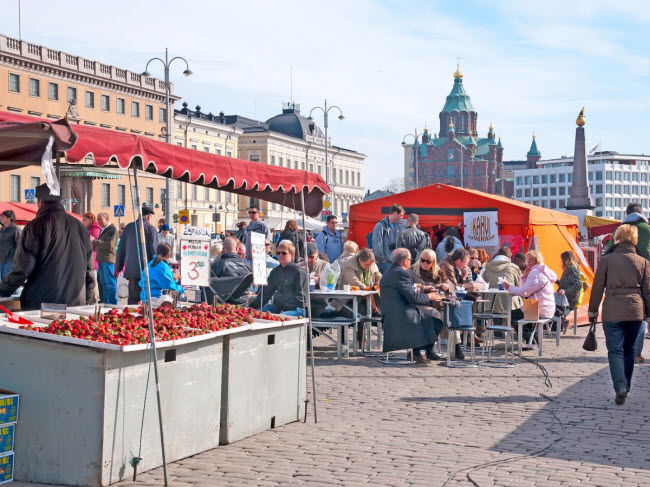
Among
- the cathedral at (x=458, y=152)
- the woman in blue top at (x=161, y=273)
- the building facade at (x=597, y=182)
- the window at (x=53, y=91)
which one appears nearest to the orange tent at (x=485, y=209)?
the woman in blue top at (x=161, y=273)

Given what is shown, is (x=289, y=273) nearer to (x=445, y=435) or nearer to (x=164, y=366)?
(x=445, y=435)

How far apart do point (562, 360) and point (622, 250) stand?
138 inches

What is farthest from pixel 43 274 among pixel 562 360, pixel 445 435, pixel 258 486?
pixel 562 360

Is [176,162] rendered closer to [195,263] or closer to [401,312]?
[195,263]

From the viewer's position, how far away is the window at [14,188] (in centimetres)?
6094

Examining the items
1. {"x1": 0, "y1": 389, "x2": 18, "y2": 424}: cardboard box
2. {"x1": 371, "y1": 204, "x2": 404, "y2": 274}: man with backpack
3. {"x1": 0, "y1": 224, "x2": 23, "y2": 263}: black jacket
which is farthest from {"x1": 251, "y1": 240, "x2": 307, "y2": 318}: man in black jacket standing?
{"x1": 0, "y1": 224, "x2": 23, "y2": 263}: black jacket

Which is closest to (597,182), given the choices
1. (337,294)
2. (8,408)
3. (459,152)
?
(459,152)

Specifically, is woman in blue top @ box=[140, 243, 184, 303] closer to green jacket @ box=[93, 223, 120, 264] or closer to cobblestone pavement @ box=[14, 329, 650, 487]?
cobblestone pavement @ box=[14, 329, 650, 487]

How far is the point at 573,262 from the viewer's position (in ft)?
53.1

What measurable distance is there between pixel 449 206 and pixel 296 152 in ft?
309

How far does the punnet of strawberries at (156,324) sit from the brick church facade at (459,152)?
177 m

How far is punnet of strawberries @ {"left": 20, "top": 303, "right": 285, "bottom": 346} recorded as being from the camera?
653 cm

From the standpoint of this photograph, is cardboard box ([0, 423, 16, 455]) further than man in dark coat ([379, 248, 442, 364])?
No

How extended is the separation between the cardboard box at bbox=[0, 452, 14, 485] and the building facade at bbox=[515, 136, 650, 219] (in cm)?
18604
